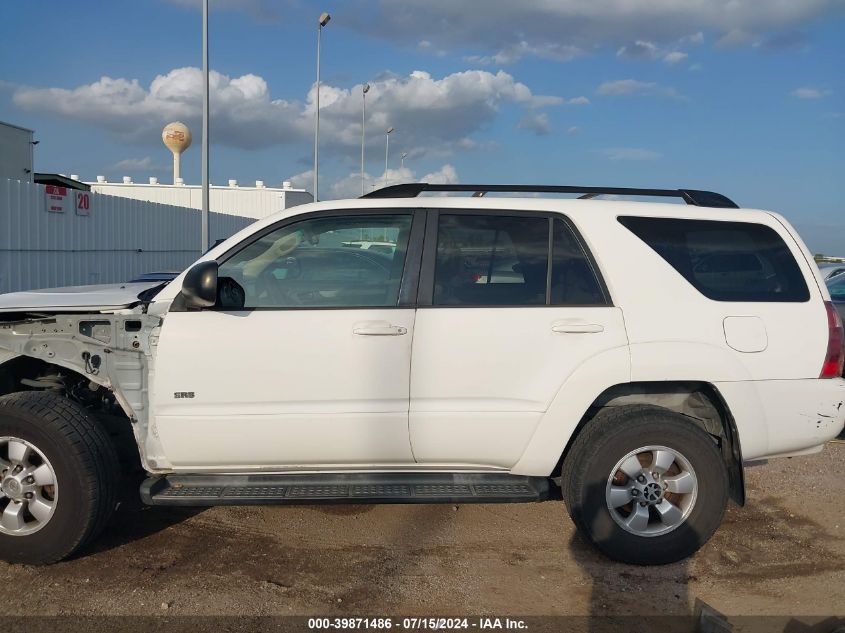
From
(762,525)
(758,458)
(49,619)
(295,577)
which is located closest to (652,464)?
(758,458)

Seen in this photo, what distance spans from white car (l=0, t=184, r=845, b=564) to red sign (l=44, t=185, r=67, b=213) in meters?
14.5

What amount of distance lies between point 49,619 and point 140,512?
1426 millimetres

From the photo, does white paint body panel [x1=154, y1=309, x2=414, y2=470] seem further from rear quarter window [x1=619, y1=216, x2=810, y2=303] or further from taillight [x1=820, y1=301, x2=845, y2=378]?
taillight [x1=820, y1=301, x2=845, y2=378]

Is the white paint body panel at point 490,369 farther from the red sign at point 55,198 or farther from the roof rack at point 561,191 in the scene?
the red sign at point 55,198

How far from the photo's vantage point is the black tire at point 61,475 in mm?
3838

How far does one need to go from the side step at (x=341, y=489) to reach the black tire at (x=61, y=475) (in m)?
0.28

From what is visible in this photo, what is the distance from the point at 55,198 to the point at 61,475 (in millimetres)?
15400

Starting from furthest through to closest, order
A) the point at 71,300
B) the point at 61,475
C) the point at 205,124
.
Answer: the point at 205,124 → the point at 71,300 → the point at 61,475

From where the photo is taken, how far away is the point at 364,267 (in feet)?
13.4

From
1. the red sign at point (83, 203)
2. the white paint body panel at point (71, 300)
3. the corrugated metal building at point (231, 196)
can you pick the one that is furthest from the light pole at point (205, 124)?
the corrugated metal building at point (231, 196)

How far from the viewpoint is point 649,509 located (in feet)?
13.3

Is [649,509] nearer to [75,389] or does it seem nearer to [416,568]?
[416,568]

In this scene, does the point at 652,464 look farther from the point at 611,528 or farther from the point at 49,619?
the point at 49,619

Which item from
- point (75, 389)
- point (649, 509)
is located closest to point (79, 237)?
point (75, 389)
